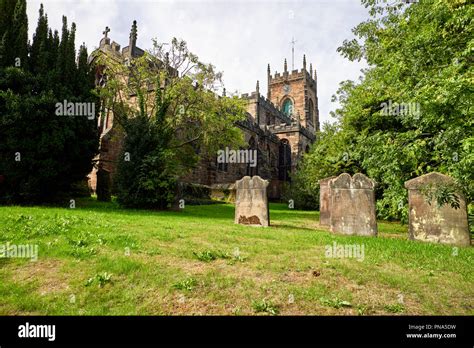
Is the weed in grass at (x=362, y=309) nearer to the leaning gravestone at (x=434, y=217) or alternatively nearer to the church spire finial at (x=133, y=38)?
the leaning gravestone at (x=434, y=217)

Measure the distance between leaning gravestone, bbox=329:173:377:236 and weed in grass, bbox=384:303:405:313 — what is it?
4.61 metres

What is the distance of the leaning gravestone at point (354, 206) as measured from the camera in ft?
23.9

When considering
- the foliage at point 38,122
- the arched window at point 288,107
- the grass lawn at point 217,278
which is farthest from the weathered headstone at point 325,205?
the arched window at point 288,107

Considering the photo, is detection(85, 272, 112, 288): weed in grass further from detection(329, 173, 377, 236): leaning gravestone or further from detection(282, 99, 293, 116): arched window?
detection(282, 99, 293, 116): arched window

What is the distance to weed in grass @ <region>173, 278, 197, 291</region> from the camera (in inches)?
127

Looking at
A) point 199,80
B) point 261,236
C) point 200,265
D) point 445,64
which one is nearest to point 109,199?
point 199,80

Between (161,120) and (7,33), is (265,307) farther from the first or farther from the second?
(7,33)

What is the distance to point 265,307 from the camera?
2.82 meters

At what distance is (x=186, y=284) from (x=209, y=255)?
116cm

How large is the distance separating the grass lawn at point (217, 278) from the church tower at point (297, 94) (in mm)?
44456

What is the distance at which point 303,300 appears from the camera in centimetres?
302

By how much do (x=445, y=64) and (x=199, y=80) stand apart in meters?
11.4
